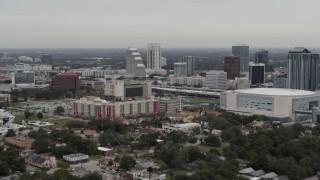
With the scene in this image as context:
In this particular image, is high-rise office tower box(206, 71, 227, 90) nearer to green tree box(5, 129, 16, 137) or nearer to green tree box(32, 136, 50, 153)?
green tree box(5, 129, 16, 137)

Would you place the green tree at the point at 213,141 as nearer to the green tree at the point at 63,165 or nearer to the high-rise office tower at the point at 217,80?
the green tree at the point at 63,165

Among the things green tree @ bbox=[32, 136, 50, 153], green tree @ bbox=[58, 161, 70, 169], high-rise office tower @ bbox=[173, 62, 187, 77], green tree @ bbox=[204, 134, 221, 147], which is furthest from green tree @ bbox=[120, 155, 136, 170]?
high-rise office tower @ bbox=[173, 62, 187, 77]

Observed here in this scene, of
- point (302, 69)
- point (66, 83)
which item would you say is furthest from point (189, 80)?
point (302, 69)

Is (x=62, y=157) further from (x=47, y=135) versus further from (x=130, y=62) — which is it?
(x=130, y=62)

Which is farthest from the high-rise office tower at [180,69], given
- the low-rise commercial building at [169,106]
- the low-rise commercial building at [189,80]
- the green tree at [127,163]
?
the green tree at [127,163]

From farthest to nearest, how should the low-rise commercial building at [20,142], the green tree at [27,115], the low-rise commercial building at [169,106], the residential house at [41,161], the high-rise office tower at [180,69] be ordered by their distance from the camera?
the high-rise office tower at [180,69], the low-rise commercial building at [169,106], the green tree at [27,115], the low-rise commercial building at [20,142], the residential house at [41,161]

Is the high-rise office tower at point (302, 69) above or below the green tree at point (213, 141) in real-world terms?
above

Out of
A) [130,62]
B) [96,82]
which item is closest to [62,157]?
[96,82]

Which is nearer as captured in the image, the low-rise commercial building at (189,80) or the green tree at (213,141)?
the green tree at (213,141)
